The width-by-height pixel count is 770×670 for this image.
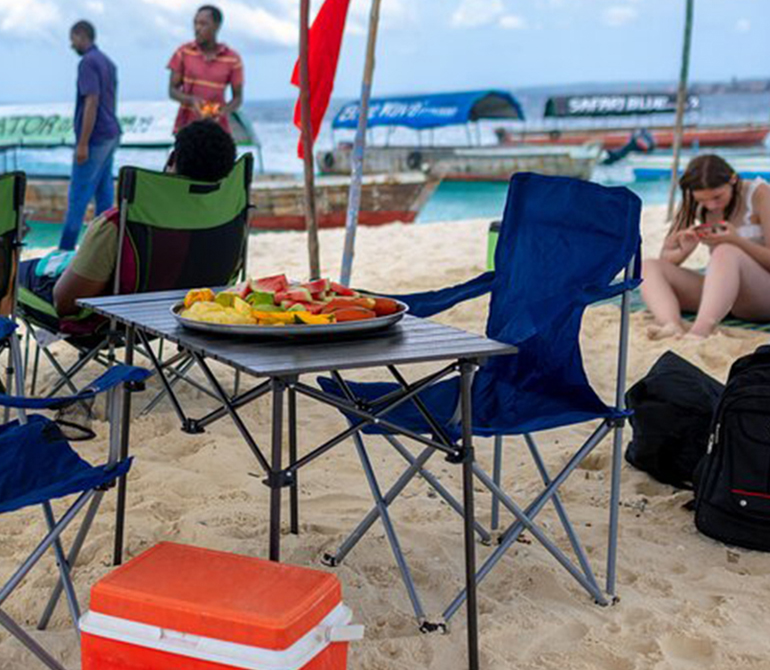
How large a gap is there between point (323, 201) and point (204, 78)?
4552 millimetres

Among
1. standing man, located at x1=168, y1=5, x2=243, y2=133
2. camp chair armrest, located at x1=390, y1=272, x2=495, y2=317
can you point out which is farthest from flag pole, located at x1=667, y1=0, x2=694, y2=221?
camp chair armrest, located at x1=390, y1=272, x2=495, y2=317

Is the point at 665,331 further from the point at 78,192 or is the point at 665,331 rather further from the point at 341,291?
the point at 78,192

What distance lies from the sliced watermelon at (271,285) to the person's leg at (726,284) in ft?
9.12

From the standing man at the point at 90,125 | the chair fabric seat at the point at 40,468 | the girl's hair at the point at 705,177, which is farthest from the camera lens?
the standing man at the point at 90,125

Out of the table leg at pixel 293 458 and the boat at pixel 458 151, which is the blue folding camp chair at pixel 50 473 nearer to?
the table leg at pixel 293 458

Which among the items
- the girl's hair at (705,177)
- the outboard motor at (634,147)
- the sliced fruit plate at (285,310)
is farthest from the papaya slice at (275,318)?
the outboard motor at (634,147)

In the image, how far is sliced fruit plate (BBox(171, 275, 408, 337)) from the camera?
6.17ft

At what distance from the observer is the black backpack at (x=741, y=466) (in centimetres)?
254

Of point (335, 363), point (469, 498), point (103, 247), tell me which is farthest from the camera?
point (103, 247)

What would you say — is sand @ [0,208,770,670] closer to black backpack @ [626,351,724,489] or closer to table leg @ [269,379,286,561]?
black backpack @ [626,351,724,489]

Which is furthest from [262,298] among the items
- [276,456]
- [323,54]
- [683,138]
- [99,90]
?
[683,138]

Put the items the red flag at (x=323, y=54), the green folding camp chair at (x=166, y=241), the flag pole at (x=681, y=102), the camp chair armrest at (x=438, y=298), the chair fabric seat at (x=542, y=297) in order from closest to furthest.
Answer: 1. the chair fabric seat at (x=542, y=297)
2. the camp chair armrest at (x=438, y=298)
3. the green folding camp chair at (x=166, y=241)
4. the red flag at (x=323, y=54)
5. the flag pole at (x=681, y=102)

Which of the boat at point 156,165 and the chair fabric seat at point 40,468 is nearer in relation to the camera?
the chair fabric seat at point 40,468

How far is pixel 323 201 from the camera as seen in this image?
11.0 metres
